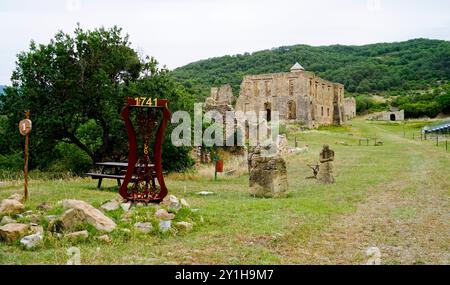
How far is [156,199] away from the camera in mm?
10758

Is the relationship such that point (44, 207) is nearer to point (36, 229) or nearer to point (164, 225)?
point (36, 229)

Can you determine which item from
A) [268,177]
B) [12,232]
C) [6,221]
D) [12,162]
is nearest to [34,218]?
[6,221]

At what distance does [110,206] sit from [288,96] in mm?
45285

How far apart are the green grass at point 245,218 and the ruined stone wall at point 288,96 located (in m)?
32.4

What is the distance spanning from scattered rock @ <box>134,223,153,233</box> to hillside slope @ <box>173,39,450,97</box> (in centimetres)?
7424

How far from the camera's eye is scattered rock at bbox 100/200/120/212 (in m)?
9.63

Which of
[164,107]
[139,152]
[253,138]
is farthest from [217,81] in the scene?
[164,107]

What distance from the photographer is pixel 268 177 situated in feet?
44.3

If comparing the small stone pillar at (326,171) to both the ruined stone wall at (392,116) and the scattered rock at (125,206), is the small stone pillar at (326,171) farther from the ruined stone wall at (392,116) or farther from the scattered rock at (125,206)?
the ruined stone wall at (392,116)

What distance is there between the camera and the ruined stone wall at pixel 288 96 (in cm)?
5259

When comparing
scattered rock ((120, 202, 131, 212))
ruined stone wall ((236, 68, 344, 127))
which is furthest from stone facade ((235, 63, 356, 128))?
scattered rock ((120, 202, 131, 212))

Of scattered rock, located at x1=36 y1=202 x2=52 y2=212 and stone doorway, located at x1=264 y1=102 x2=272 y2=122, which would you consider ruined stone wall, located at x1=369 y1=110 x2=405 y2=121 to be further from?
scattered rock, located at x1=36 y1=202 x2=52 y2=212
